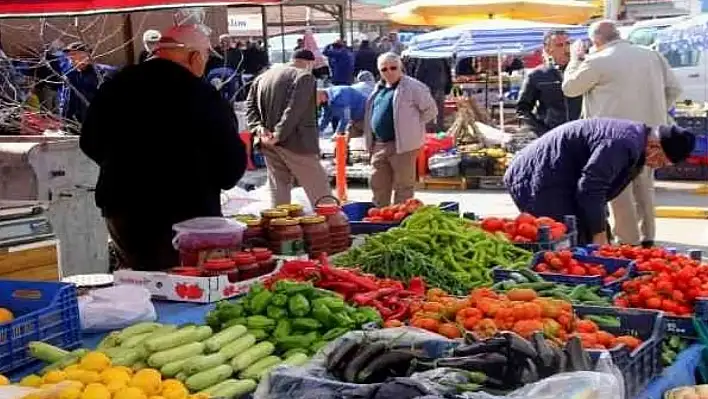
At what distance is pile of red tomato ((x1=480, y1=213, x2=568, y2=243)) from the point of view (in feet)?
18.2

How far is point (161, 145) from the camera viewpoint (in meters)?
4.98

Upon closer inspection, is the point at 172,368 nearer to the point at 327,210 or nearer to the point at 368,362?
the point at 368,362

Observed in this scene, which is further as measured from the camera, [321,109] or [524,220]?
[321,109]

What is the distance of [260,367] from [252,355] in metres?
0.06

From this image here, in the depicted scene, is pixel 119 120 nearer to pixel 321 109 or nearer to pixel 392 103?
pixel 392 103

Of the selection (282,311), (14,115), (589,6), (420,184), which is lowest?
(420,184)

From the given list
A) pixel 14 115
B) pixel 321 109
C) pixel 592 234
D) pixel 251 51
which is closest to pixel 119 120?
pixel 592 234

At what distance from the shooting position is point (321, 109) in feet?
52.5

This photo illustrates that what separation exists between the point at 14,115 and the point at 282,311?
215 inches

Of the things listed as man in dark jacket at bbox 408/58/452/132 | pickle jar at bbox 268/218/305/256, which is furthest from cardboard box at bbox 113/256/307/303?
man in dark jacket at bbox 408/58/452/132

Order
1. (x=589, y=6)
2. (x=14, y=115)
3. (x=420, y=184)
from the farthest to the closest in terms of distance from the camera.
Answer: (x=589, y=6) → (x=420, y=184) → (x=14, y=115)

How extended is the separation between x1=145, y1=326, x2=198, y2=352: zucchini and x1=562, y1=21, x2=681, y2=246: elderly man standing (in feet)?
17.9

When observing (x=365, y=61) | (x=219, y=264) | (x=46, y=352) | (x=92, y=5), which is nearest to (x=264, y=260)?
(x=219, y=264)

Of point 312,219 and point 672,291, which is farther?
point 312,219
